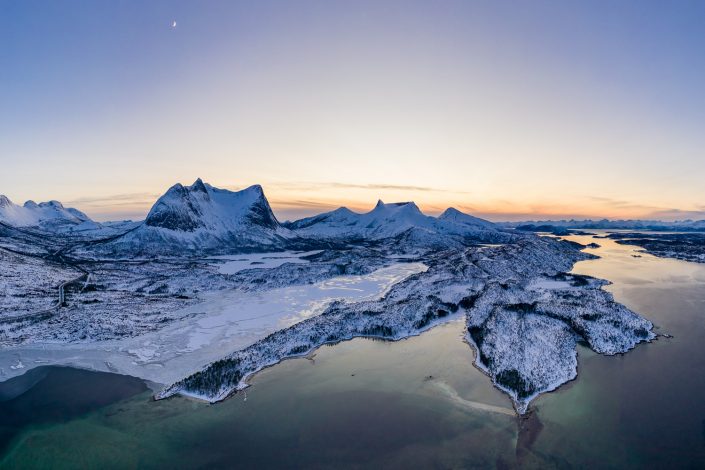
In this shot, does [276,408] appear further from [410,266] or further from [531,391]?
[410,266]

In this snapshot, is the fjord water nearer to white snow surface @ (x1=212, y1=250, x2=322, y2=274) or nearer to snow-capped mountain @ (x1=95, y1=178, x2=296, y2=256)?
white snow surface @ (x1=212, y1=250, x2=322, y2=274)

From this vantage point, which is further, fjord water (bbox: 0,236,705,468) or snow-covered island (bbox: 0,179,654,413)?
snow-covered island (bbox: 0,179,654,413)

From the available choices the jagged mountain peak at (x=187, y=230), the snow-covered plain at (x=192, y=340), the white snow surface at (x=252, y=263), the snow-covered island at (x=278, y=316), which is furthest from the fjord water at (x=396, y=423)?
the jagged mountain peak at (x=187, y=230)

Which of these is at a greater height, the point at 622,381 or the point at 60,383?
the point at 622,381

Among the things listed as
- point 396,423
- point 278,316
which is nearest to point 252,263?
point 278,316

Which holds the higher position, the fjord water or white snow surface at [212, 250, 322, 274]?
the fjord water

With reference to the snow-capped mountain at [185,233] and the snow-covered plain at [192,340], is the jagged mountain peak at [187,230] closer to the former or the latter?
the snow-capped mountain at [185,233]

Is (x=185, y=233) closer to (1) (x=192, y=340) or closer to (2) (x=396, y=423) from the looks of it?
(1) (x=192, y=340)

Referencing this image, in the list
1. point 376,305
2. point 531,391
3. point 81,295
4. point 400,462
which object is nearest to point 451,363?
point 531,391

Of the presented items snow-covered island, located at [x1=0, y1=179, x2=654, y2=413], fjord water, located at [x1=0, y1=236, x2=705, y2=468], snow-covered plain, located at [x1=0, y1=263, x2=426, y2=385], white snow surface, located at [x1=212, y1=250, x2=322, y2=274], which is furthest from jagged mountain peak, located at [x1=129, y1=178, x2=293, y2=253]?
fjord water, located at [x1=0, y1=236, x2=705, y2=468]
